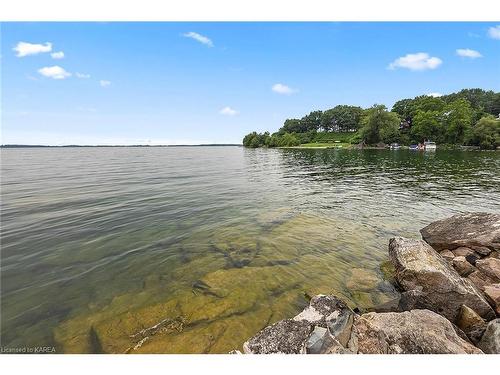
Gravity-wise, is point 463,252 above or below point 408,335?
below

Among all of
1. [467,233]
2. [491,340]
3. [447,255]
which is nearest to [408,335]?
[491,340]

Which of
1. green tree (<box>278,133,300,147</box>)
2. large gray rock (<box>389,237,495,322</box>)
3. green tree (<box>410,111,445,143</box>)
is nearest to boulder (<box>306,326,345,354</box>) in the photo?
large gray rock (<box>389,237,495,322</box>)

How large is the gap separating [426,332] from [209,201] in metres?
18.4

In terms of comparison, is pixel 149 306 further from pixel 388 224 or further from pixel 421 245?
pixel 388 224

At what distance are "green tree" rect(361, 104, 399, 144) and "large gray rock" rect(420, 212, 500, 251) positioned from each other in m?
127

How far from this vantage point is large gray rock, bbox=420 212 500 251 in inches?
420

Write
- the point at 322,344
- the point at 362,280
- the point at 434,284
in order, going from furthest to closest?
the point at 362,280 → the point at 434,284 → the point at 322,344

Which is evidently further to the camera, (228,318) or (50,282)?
(50,282)

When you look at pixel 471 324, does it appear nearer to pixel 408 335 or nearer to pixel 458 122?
pixel 408 335

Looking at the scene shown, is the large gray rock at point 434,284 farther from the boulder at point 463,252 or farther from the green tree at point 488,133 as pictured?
the green tree at point 488,133

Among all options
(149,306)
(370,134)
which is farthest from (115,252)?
(370,134)

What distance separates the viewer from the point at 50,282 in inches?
369

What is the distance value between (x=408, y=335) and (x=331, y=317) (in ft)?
5.21

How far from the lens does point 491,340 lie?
5746 millimetres
